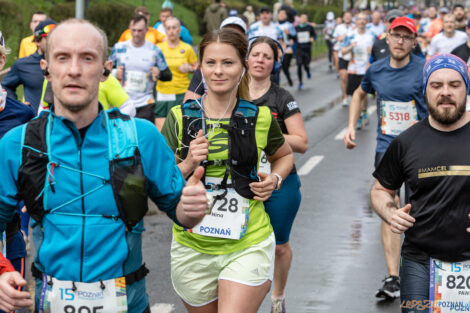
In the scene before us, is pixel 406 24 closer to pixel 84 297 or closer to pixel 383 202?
pixel 383 202

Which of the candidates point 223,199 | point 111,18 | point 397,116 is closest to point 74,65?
point 223,199

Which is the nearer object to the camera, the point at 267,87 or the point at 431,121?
the point at 431,121

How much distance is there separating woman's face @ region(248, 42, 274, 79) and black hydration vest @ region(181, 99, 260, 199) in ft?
4.17

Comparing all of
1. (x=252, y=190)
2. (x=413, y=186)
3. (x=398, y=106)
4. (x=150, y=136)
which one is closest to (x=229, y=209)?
(x=252, y=190)

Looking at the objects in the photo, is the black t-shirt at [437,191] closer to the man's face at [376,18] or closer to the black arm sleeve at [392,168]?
the black arm sleeve at [392,168]

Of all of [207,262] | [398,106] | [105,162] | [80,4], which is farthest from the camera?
[80,4]

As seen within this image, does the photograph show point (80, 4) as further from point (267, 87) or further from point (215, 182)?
point (215, 182)

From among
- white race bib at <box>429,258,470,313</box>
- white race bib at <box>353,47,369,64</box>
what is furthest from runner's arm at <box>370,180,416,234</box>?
white race bib at <box>353,47,369,64</box>

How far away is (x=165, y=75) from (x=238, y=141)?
664 cm

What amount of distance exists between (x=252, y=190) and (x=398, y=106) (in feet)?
10.3

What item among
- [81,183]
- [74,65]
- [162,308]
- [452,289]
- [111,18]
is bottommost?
[162,308]

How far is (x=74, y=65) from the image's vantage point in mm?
2955

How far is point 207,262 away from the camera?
170 inches

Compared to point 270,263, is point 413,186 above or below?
above
